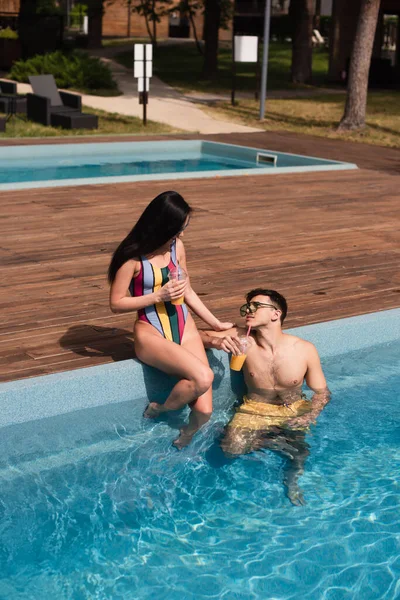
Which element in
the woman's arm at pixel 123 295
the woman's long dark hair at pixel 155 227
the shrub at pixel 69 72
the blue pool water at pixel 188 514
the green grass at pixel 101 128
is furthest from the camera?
the shrub at pixel 69 72

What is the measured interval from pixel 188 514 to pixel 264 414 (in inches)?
38.6

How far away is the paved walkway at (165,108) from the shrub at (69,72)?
1.90 feet

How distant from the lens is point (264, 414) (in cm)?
552

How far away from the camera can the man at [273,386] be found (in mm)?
5285

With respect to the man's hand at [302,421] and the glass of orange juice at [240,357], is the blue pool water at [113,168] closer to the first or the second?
the man's hand at [302,421]

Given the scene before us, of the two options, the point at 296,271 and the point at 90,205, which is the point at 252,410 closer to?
the point at 296,271

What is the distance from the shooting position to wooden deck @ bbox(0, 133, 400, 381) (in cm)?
619

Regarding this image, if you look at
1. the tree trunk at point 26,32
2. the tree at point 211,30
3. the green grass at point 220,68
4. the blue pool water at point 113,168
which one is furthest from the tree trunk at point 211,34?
the blue pool water at point 113,168

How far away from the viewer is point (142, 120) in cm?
2195

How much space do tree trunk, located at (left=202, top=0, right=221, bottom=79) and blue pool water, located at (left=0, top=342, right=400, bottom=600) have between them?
87.7 feet

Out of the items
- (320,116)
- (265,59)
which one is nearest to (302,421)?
(265,59)

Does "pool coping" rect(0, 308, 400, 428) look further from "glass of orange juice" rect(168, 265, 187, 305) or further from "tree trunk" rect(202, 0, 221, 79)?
"tree trunk" rect(202, 0, 221, 79)

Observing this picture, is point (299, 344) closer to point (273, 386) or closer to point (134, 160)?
point (273, 386)

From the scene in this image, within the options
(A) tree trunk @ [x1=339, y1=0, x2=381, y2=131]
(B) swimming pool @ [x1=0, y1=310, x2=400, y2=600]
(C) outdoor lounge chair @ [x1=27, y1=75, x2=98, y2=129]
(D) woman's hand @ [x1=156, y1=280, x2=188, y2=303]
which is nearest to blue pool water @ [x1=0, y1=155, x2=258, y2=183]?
(C) outdoor lounge chair @ [x1=27, y1=75, x2=98, y2=129]
